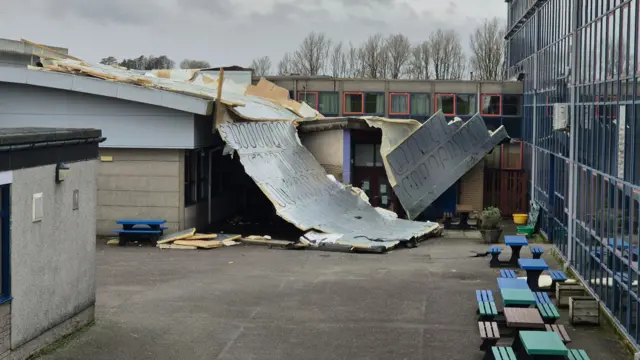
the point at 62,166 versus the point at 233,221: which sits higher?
the point at 62,166

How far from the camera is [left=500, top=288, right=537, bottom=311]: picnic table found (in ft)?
43.0

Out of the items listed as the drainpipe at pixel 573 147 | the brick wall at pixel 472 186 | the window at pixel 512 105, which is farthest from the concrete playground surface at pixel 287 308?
the window at pixel 512 105

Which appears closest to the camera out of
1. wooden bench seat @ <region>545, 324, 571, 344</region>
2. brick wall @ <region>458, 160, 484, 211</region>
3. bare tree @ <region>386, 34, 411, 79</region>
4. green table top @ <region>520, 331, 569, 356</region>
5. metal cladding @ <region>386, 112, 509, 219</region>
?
green table top @ <region>520, 331, 569, 356</region>

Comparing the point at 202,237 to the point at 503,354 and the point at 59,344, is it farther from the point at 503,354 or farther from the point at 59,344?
the point at 503,354

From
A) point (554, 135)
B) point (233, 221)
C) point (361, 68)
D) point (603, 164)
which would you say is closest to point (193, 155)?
point (233, 221)

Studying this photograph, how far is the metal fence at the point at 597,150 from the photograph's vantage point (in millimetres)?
13539

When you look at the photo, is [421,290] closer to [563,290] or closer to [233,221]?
[563,290]

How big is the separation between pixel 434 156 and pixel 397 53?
5645 cm

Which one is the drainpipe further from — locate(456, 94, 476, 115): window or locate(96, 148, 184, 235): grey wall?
locate(456, 94, 476, 115): window

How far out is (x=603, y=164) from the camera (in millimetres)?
15969

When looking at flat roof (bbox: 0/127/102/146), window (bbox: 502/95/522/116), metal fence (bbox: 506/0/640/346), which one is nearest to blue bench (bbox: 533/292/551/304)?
metal fence (bbox: 506/0/640/346)

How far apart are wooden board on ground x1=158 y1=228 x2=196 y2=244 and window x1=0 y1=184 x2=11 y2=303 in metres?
12.4

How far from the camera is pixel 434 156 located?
105 feet

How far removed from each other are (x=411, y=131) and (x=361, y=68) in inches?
2227
